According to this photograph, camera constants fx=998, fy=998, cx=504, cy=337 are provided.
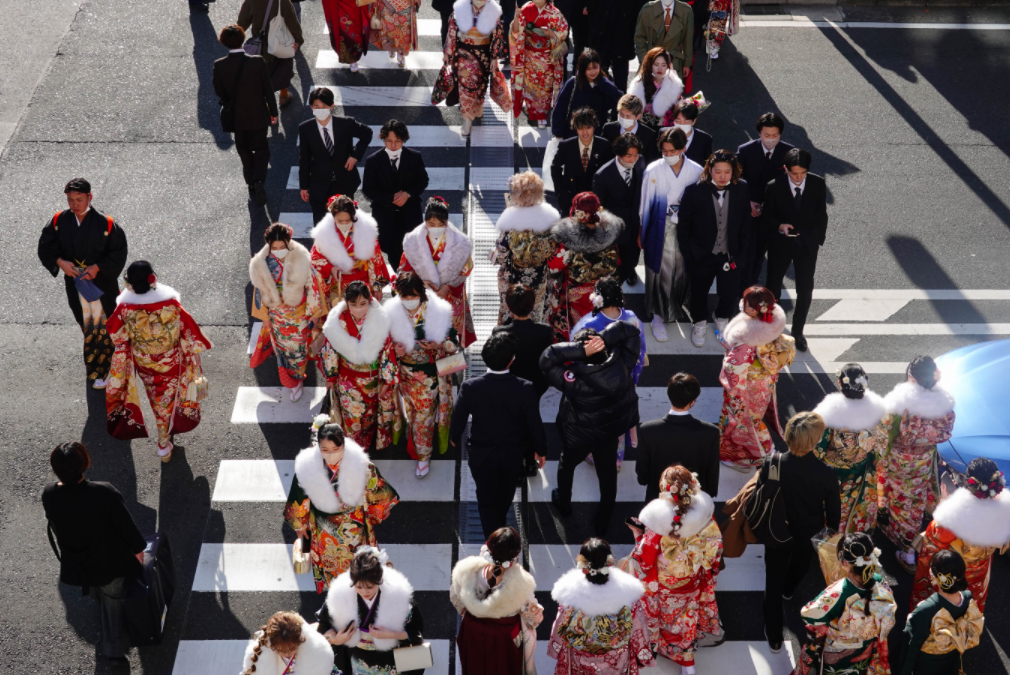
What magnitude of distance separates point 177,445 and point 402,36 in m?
7.56

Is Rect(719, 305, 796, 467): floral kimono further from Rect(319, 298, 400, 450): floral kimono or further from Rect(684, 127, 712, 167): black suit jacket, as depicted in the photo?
Rect(319, 298, 400, 450): floral kimono

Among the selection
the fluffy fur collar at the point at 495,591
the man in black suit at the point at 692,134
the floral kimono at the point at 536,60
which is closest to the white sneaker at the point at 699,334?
the man in black suit at the point at 692,134

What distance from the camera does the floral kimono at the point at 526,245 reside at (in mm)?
8484

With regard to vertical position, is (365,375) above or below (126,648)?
above

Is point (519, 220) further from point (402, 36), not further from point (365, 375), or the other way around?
point (402, 36)

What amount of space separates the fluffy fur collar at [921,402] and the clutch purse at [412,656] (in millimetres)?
3600

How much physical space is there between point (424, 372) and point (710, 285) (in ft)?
10.6

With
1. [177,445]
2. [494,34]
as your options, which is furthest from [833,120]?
[177,445]

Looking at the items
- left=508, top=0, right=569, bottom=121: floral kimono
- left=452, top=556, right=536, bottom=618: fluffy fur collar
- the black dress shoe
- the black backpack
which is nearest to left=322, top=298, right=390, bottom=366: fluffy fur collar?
the black dress shoe

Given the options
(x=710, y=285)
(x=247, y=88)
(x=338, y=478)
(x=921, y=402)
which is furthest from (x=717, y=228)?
→ (x=247, y=88)

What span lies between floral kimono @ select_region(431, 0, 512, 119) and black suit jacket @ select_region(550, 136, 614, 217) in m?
2.72

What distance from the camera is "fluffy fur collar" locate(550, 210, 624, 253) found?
8422mm

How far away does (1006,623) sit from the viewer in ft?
22.9

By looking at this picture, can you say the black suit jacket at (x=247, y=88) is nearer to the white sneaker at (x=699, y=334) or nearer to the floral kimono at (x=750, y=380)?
the white sneaker at (x=699, y=334)
